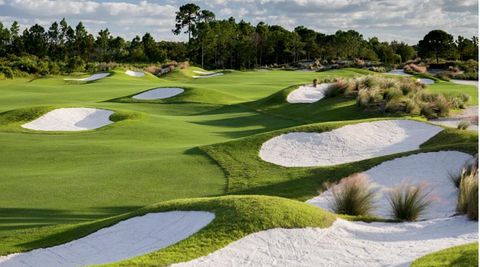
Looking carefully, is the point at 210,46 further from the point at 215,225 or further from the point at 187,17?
the point at 215,225

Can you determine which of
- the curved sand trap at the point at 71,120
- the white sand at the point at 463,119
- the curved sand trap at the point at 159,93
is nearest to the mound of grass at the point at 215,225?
the curved sand trap at the point at 71,120

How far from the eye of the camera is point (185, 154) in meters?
15.9

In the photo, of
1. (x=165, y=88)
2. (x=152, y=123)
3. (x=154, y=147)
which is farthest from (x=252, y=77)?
(x=154, y=147)

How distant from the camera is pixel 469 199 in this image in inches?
336

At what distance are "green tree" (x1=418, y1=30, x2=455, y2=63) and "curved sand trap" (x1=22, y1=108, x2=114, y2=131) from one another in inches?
2121

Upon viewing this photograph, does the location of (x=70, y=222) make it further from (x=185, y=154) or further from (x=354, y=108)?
(x=354, y=108)

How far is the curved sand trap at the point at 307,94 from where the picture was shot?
95.6 ft

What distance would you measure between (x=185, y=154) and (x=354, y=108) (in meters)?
10.7

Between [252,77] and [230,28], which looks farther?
[230,28]

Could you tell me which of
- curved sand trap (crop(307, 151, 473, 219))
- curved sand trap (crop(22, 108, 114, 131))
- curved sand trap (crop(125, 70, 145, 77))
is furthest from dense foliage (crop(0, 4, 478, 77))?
curved sand trap (crop(307, 151, 473, 219))

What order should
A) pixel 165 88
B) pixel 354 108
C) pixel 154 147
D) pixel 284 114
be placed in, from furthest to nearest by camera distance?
1. pixel 165 88
2. pixel 284 114
3. pixel 354 108
4. pixel 154 147

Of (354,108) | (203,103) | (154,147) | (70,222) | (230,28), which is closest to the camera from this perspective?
(70,222)

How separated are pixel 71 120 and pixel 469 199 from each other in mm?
18358

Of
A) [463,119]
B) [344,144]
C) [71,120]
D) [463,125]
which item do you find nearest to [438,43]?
[463,119]
